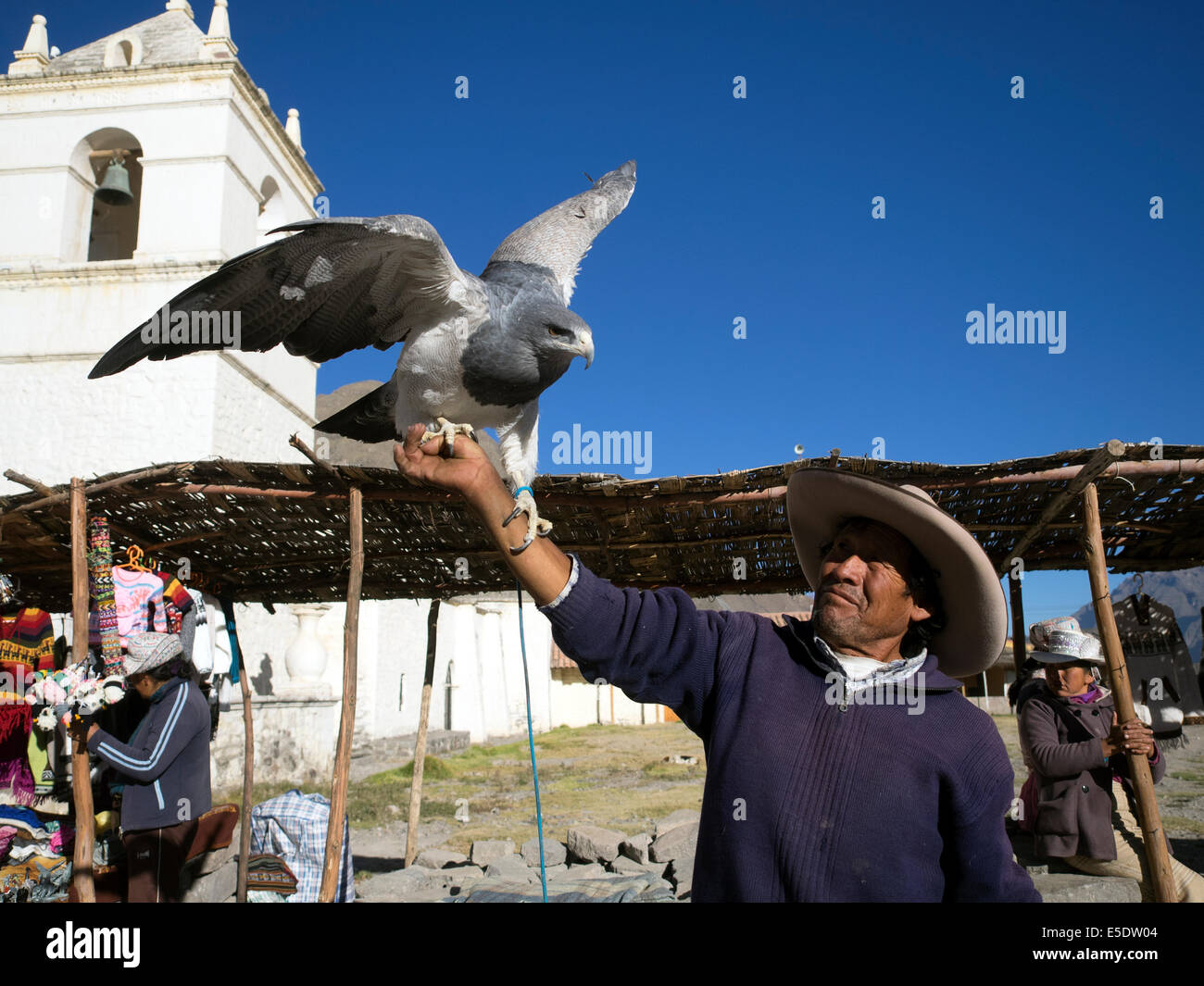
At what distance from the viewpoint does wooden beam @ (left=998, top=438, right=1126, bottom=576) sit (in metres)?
4.00

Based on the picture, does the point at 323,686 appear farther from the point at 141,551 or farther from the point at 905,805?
the point at 905,805

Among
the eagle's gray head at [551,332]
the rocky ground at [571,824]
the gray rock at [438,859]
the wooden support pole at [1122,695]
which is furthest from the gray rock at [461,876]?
the eagle's gray head at [551,332]

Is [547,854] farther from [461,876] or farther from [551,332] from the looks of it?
[551,332]

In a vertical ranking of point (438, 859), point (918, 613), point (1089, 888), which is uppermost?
point (918, 613)

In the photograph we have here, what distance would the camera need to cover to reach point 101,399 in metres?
11.8

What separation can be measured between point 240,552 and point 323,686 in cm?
818

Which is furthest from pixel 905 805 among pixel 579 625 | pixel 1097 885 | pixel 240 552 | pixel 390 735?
pixel 390 735

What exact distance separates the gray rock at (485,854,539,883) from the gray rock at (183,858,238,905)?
79.4 inches

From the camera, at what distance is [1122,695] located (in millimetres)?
4062

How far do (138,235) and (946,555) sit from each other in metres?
14.3

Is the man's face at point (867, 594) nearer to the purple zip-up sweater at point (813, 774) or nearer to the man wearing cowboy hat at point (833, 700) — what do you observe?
the man wearing cowboy hat at point (833, 700)

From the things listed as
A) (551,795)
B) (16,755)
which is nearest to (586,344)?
(16,755)

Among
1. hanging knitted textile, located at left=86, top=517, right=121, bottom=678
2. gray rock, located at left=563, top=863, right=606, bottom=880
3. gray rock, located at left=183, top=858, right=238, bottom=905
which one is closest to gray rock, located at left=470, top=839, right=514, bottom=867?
gray rock, located at left=563, top=863, right=606, bottom=880
